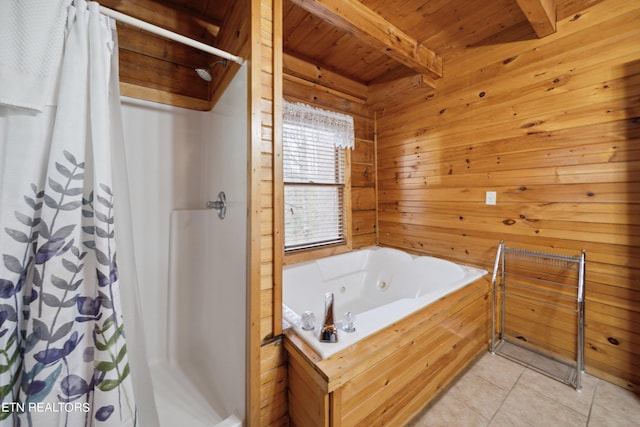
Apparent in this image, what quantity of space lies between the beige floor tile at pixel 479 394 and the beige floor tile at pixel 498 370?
0.15 ft

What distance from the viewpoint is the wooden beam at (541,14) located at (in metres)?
1.40

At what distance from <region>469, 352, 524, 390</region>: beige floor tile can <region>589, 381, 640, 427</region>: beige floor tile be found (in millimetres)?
332

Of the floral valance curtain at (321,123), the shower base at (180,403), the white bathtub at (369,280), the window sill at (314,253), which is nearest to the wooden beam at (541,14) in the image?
the floral valance curtain at (321,123)

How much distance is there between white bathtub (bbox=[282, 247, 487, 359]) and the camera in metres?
1.85

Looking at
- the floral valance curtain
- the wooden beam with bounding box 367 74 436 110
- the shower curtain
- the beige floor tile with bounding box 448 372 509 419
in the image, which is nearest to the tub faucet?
the shower curtain

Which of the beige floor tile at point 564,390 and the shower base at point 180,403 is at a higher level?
the shower base at point 180,403

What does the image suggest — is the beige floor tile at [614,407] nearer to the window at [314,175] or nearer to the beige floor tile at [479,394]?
the beige floor tile at [479,394]

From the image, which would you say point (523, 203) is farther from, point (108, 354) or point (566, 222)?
point (108, 354)

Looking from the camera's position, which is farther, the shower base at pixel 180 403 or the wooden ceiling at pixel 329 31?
the wooden ceiling at pixel 329 31

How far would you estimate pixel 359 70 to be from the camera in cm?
241

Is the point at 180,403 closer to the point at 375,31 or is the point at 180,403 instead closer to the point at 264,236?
the point at 264,236

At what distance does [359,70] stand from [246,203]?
207 cm

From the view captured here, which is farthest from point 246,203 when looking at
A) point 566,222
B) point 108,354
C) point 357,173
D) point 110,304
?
point 566,222

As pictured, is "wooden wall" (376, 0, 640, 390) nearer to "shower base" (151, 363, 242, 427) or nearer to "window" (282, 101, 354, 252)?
"window" (282, 101, 354, 252)
